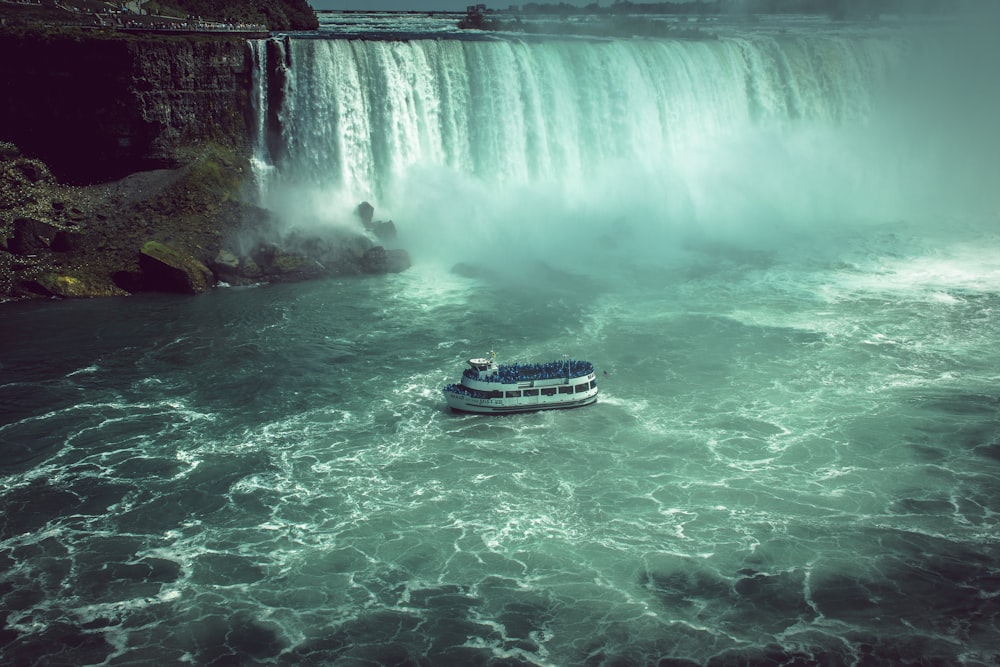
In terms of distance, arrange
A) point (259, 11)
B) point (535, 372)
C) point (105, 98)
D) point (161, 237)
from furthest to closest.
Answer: point (259, 11) → point (105, 98) → point (161, 237) → point (535, 372)

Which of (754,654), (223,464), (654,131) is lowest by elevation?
(754,654)

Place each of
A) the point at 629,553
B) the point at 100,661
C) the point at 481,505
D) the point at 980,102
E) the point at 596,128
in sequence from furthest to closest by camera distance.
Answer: the point at 980,102 → the point at 596,128 → the point at 481,505 → the point at 629,553 → the point at 100,661

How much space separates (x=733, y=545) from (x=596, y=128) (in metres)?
49.1

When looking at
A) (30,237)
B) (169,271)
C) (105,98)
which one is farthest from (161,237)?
(105,98)

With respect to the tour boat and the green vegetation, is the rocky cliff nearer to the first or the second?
the tour boat

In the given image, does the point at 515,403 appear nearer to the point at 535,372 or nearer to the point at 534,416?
the point at 534,416

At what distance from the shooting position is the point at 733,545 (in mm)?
27328

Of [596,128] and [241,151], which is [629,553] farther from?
[596,128]

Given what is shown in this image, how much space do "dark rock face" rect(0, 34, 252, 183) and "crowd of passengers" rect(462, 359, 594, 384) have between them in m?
33.9

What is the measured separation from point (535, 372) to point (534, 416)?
1894 millimetres

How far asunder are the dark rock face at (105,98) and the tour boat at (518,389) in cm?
3356

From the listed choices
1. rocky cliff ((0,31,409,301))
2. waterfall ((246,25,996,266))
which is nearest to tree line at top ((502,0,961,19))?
waterfall ((246,25,996,266))

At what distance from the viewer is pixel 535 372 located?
37.3 m

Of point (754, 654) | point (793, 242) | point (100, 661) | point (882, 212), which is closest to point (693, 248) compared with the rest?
point (793, 242)
